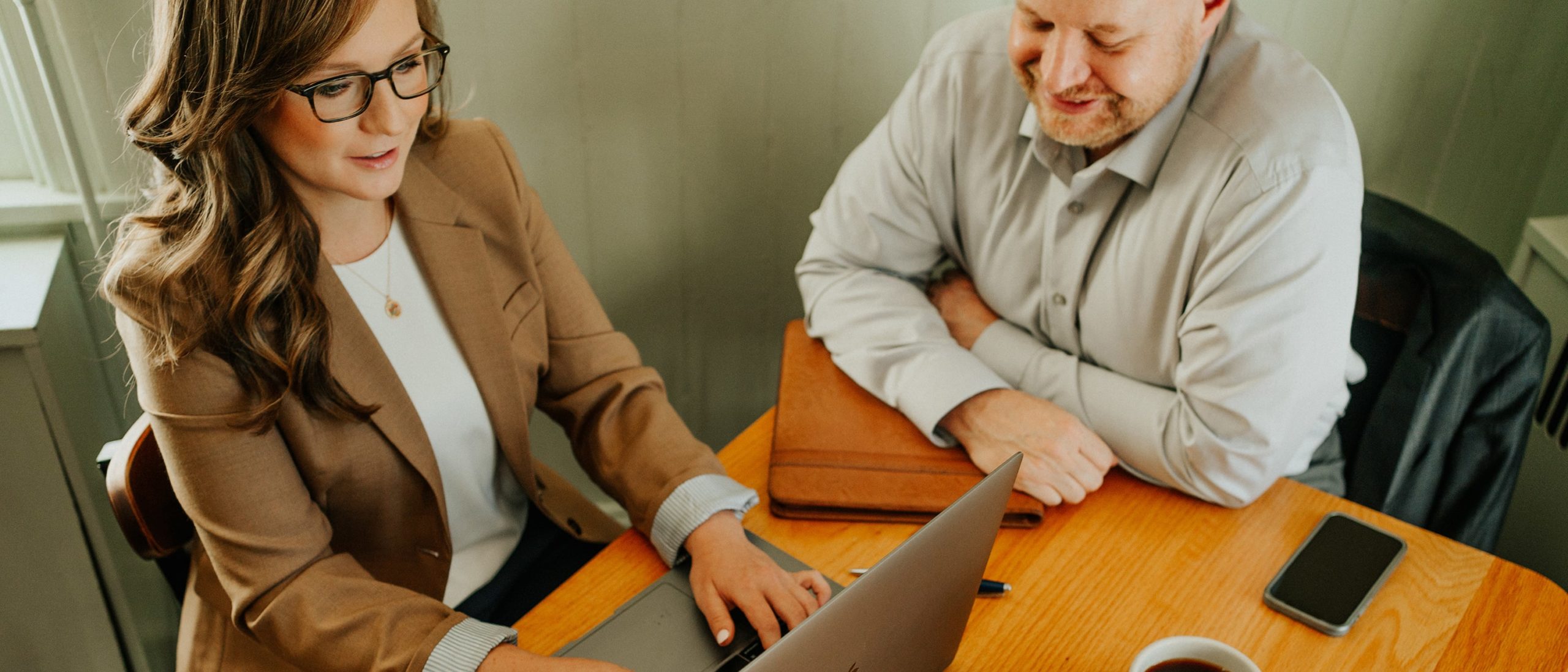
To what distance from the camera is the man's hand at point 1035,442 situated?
113 cm

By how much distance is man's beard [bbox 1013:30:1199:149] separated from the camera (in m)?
1.19

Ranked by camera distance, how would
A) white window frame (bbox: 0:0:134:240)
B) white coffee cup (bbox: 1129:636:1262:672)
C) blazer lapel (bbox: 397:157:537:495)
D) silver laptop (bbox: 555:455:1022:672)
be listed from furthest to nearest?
white window frame (bbox: 0:0:134:240), blazer lapel (bbox: 397:157:537:495), white coffee cup (bbox: 1129:636:1262:672), silver laptop (bbox: 555:455:1022:672)

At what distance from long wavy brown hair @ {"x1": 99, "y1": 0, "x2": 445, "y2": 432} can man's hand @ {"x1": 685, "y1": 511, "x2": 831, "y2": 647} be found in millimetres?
433

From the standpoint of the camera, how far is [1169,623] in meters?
0.99

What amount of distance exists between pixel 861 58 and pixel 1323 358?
918 millimetres

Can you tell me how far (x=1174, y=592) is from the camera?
3.35 feet

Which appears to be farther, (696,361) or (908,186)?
(696,361)

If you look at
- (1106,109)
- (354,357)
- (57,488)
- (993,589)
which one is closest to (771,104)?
(1106,109)

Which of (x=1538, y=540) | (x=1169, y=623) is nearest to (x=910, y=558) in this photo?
(x=1169, y=623)

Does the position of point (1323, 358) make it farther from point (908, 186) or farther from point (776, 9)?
point (776, 9)

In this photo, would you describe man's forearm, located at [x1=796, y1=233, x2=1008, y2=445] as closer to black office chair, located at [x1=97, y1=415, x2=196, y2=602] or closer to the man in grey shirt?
the man in grey shirt

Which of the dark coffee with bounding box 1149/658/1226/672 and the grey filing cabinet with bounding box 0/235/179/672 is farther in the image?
the grey filing cabinet with bounding box 0/235/179/672

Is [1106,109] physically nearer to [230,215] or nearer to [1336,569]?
[1336,569]

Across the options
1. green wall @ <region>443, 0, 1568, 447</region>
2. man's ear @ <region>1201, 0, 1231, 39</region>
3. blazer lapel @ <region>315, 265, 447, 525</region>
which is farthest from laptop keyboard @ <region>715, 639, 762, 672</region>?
green wall @ <region>443, 0, 1568, 447</region>
